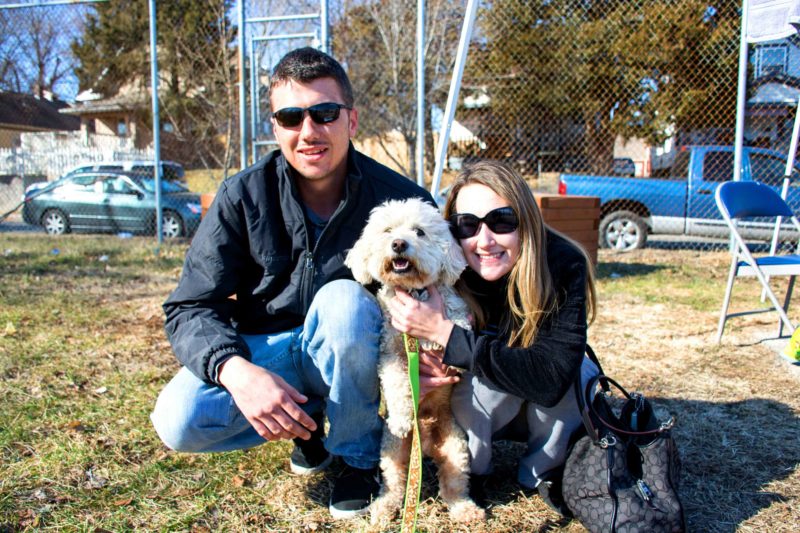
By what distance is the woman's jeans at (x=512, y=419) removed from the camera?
2219 mm

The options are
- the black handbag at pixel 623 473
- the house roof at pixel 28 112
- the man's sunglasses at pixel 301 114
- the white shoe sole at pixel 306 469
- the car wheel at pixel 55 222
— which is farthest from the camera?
the house roof at pixel 28 112

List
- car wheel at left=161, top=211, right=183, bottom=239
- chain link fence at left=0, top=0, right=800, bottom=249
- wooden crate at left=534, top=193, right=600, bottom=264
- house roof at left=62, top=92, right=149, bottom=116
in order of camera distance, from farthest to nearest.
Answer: house roof at left=62, top=92, right=149, bottom=116, car wheel at left=161, top=211, right=183, bottom=239, chain link fence at left=0, top=0, right=800, bottom=249, wooden crate at left=534, top=193, right=600, bottom=264

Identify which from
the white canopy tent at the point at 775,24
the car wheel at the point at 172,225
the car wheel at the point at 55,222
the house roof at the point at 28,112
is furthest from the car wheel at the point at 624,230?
the house roof at the point at 28,112

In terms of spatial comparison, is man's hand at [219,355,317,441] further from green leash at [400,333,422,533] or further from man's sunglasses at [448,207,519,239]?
man's sunglasses at [448,207,519,239]

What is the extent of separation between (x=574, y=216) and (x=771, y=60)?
4.11 meters

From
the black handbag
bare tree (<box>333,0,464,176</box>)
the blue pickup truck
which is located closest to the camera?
the black handbag

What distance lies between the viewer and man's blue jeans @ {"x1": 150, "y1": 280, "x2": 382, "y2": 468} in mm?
2088

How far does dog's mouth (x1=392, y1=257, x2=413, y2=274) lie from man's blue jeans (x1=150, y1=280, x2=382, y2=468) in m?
0.17

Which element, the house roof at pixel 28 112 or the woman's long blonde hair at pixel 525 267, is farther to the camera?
the house roof at pixel 28 112

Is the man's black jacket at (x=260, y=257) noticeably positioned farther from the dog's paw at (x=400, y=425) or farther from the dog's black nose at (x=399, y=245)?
the dog's paw at (x=400, y=425)

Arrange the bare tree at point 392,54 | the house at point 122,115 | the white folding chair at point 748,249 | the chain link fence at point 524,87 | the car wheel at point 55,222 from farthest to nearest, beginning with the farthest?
the house at point 122,115 < the car wheel at point 55,222 < the bare tree at point 392,54 < the chain link fence at point 524,87 < the white folding chair at point 748,249

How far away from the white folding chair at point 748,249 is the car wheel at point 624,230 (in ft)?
16.4

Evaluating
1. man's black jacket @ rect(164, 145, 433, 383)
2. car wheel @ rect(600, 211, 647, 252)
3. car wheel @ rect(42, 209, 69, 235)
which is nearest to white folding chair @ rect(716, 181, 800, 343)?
man's black jacket @ rect(164, 145, 433, 383)

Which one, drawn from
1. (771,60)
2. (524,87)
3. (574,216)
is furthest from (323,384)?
(524,87)
